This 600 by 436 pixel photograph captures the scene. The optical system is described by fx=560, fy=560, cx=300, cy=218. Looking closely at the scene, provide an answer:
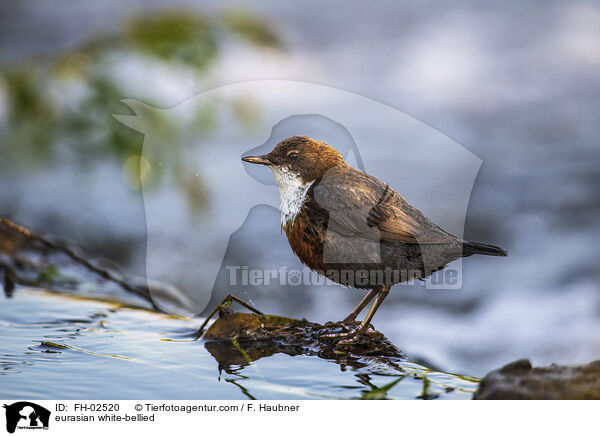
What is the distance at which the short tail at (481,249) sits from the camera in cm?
215

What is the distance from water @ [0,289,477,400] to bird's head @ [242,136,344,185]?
0.76 meters

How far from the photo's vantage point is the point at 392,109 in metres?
2.56

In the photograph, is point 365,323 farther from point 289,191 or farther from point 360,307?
point 289,191

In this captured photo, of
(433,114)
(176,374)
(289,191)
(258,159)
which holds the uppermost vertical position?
(433,114)

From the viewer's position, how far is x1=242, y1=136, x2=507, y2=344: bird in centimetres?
222

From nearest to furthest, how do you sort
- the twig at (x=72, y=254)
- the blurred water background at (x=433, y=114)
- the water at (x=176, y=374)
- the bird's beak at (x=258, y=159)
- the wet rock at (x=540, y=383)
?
the wet rock at (x=540, y=383)
the water at (x=176, y=374)
the bird's beak at (x=258, y=159)
the blurred water background at (x=433, y=114)
the twig at (x=72, y=254)

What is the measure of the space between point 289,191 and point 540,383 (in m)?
1.21

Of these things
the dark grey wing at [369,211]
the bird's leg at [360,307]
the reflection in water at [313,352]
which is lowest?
the reflection in water at [313,352]

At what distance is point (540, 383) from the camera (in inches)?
65.2

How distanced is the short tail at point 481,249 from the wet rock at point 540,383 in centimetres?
50

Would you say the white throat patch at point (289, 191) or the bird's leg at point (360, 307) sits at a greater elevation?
the white throat patch at point (289, 191)
